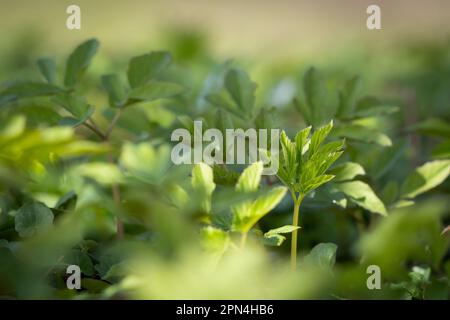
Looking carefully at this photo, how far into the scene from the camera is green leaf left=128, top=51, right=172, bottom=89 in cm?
69

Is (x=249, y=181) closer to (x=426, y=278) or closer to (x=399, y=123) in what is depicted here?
(x=426, y=278)

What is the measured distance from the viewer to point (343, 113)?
73 centimetres

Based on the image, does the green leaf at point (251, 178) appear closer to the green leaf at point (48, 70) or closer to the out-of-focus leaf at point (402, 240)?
the out-of-focus leaf at point (402, 240)

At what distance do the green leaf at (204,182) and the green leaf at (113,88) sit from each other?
0.20 meters

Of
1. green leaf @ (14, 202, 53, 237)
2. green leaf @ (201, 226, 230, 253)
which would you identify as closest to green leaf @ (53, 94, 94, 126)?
green leaf @ (14, 202, 53, 237)

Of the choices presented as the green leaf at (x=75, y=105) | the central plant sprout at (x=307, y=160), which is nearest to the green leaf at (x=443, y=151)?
the central plant sprout at (x=307, y=160)

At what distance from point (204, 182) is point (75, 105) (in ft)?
0.63

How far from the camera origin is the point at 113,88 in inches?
27.6

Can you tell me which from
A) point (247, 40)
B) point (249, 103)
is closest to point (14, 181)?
point (249, 103)

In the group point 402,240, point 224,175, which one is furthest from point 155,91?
point 402,240

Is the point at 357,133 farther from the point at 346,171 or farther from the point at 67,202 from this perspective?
the point at 67,202

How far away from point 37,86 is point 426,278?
0.37 meters
